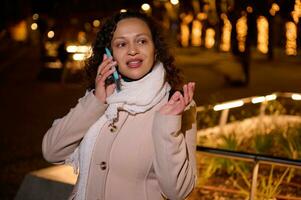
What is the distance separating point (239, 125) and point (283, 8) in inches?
107

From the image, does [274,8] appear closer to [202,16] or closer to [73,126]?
[202,16]

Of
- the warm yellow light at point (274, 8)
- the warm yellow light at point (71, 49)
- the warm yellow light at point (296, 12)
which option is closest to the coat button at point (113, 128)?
the warm yellow light at point (296, 12)

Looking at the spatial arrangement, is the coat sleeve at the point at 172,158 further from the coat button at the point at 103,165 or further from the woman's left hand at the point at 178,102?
the coat button at the point at 103,165

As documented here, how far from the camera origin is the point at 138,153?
233cm

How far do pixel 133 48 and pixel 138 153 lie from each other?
0.43 metres

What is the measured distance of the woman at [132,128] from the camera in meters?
2.25

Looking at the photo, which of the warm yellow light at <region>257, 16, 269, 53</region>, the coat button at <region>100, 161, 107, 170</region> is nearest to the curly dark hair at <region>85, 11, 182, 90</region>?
the coat button at <region>100, 161, 107, 170</region>

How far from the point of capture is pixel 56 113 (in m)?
10.8

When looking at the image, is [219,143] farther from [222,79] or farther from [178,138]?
[222,79]

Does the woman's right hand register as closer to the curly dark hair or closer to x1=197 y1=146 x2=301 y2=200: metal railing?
the curly dark hair

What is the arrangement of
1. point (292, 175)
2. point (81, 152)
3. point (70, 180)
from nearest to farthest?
point (81, 152), point (70, 180), point (292, 175)

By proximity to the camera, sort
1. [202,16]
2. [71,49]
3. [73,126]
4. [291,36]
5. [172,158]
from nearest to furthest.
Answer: [172,158]
[73,126]
[291,36]
[202,16]
[71,49]

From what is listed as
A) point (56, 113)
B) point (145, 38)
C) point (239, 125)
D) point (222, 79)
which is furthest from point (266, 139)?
point (222, 79)

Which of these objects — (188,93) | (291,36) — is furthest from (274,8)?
(188,93)
